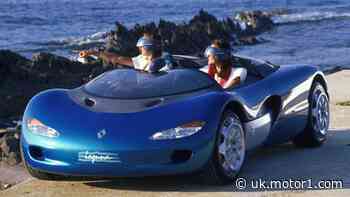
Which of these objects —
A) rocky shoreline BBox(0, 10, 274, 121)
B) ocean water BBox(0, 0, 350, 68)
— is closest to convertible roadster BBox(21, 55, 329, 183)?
rocky shoreline BBox(0, 10, 274, 121)

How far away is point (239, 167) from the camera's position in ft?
25.6

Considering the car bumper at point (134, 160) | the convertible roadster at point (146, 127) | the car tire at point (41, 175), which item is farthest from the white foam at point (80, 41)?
the car bumper at point (134, 160)

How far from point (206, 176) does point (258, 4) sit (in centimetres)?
5166

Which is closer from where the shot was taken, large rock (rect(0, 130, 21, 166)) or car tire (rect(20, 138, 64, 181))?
car tire (rect(20, 138, 64, 181))

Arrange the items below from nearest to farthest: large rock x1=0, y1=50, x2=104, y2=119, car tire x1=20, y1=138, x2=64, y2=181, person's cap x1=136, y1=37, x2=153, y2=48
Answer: car tire x1=20, y1=138, x2=64, y2=181
person's cap x1=136, y1=37, x2=153, y2=48
large rock x1=0, y1=50, x2=104, y2=119

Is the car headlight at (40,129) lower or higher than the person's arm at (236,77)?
lower

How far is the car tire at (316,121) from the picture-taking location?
9.25 meters

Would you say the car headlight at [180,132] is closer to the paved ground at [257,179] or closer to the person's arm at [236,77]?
the paved ground at [257,179]

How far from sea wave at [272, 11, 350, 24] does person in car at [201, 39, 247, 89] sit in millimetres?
37170

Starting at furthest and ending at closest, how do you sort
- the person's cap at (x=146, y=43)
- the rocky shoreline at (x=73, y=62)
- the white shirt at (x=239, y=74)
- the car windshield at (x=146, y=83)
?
1. the rocky shoreline at (x=73, y=62)
2. the person's cap at (x=146, y=43)
3. the white shirt at (x=239, y=74)
4. the car windshield at (x=146, y=83)

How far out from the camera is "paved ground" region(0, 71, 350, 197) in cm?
741

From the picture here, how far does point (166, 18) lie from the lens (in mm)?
47719

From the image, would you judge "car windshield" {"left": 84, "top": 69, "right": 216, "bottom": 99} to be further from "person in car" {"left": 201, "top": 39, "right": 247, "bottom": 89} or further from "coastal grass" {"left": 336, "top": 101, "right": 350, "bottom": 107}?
"coastal grass" {"left": 336, "top": 101, "right": 350, "bottom": 107}

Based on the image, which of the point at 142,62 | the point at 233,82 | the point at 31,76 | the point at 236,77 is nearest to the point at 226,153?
the point at 233,82
